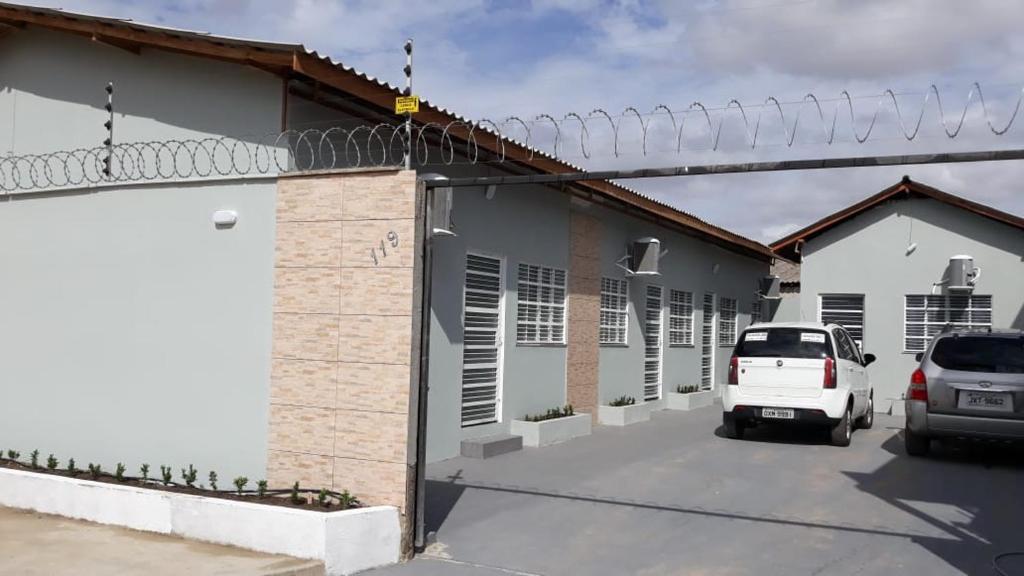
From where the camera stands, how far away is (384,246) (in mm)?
7426

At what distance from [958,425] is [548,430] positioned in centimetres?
516

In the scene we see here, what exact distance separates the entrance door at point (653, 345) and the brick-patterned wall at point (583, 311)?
2.77 meters

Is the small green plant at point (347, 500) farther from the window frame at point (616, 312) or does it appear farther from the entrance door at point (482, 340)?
the window frame at point (616, 312)

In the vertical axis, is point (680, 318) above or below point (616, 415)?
above

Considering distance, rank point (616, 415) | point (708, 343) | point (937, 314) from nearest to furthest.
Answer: point (616, 415) → point (937, 314) → point (708, 343)

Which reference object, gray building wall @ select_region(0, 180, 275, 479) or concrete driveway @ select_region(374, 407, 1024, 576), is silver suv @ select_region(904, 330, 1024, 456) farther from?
gray building wall @ select_region(0, 180, 275, 479)

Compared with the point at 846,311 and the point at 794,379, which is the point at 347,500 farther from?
the point at 846,311

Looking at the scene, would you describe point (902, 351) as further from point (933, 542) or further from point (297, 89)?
point (297, 89)

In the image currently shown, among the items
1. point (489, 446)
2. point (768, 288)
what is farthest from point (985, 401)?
point (768, 288)

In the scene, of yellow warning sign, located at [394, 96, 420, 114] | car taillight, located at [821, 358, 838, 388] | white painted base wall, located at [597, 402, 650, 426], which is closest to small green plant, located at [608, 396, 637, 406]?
white painted base wall, located at [597, 402, 650, 426]

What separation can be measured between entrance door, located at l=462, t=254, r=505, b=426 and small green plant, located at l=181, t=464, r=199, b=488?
391cm

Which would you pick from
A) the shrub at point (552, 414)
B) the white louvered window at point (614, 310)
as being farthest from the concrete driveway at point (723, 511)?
the white louvered window at point (614, 310)

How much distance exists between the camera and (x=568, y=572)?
22.1 feet

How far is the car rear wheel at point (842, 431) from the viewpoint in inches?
505
